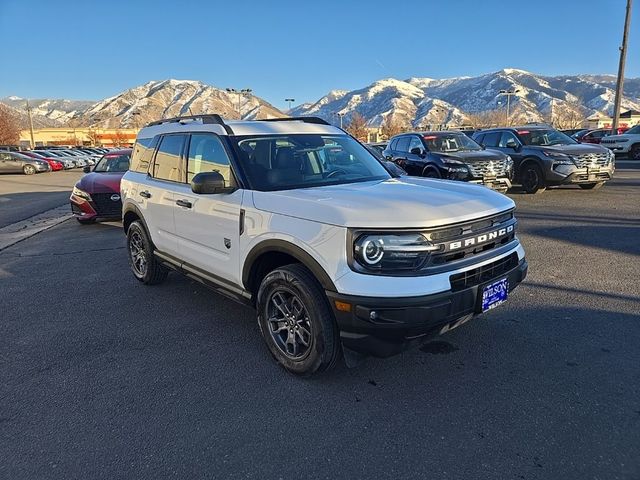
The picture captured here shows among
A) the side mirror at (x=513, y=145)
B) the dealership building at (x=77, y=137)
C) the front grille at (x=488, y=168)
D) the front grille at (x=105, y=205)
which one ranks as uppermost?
the dealership building at (x=77, y=137)

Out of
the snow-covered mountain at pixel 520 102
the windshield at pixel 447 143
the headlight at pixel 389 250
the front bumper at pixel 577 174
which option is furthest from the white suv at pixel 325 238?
the snow-covered mountain at pixel 520 102

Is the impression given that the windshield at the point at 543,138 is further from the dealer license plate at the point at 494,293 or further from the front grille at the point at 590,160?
the dealer license plate at the point at 494,293

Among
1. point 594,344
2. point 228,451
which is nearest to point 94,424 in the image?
point 228,451

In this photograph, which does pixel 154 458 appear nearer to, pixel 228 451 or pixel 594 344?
pixel 228 451

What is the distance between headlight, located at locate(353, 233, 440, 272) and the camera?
9.45ft

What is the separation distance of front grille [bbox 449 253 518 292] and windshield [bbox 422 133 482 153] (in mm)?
8545

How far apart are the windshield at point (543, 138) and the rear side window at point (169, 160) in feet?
34.2

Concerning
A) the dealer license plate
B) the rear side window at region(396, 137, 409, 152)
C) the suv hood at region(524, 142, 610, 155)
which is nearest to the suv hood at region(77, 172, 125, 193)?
the rear side window at region(396, 137, 409, 152)

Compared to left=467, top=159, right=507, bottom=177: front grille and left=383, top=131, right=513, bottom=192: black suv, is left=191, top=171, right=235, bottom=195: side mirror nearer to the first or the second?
left=383, top=131, right=513, bottom=192: black suv

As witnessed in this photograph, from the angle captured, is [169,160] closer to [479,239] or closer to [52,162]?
[479,239]

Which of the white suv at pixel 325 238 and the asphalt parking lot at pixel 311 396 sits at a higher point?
the white suv at pixel 325 238

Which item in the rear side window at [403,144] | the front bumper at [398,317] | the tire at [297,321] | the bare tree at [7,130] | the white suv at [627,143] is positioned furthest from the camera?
the bare tree at [7,130]

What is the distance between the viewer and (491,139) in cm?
1330

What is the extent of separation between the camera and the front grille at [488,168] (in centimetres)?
1053
